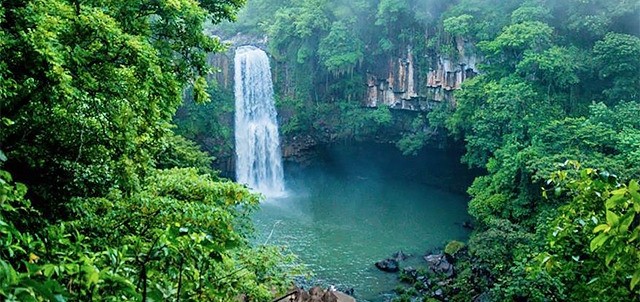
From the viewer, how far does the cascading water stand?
2098cm

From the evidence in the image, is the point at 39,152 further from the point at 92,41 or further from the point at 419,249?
the point at 419,249

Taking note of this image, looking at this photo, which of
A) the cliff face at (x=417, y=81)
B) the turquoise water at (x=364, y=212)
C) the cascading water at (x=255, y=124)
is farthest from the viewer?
the cascading water at (x=255, y=124)

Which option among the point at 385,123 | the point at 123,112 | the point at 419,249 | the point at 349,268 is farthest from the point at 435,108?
the point at 123,112

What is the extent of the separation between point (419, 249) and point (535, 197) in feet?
11.6

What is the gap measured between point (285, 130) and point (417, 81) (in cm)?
596

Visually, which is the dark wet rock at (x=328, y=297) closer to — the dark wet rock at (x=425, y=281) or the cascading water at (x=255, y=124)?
the dark wet rock at (x=425, y=281)

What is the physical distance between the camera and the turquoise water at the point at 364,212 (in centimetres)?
1347

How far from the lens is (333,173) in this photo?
2175cm

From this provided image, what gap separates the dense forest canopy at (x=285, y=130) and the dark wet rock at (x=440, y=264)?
1.27 feet

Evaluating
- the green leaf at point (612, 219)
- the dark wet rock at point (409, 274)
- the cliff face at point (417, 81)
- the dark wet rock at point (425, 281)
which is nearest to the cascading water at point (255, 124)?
the cliff face at point (417, 81)

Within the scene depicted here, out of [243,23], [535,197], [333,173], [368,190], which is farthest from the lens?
[243,23]

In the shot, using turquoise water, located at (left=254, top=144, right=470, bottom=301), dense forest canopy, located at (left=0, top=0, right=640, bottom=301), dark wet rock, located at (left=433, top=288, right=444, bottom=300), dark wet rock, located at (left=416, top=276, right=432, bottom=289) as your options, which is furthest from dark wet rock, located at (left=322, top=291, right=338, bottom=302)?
dark wet rock, located at (left=416, top=276, right=432, bottom=289)

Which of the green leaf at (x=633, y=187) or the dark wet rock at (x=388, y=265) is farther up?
the green leaf at (x=633, y=187)

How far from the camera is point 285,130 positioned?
71.7 ft
